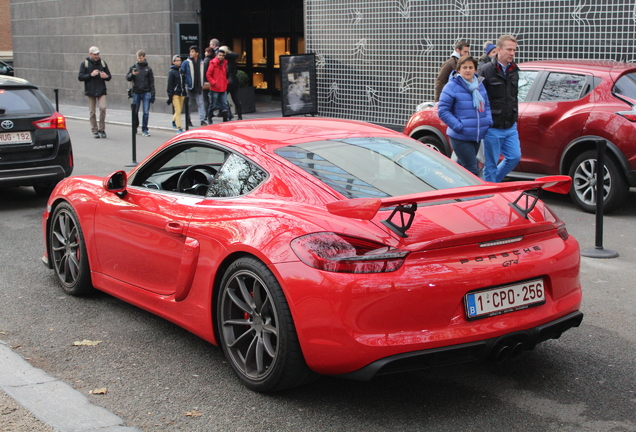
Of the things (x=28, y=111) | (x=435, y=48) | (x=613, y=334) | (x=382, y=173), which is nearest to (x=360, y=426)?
(x=382, y=173)

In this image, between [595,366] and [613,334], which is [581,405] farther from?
[613,334]

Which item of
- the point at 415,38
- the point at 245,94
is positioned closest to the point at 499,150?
the point at 415,38

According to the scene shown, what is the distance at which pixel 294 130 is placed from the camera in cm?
497

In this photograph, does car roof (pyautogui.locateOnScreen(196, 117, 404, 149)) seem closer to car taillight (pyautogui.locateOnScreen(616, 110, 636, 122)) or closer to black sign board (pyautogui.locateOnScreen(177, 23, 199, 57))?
car taillight (pyautogui.locateOnScreen(616, 110, 636, 122))

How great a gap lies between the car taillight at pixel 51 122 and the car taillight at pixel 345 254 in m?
7.18

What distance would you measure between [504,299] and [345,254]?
0.83 m

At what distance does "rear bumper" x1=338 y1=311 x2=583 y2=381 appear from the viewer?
3.67 metres

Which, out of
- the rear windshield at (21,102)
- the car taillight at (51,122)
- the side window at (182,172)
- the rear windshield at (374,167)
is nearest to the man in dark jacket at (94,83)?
the rear windshield at (21,102)

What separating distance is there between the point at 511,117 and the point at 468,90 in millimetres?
781

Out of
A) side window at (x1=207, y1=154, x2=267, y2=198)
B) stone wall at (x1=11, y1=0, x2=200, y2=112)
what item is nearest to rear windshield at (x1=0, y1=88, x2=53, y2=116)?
side window at (x1=207, y1=154, x2=267, y2=198)

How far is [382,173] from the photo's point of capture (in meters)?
4.53

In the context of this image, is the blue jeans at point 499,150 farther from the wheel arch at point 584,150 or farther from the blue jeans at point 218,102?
the blue jeans at point 218,102

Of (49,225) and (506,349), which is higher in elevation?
(49,225)

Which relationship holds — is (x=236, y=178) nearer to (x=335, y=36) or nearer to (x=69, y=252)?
(x=69, y=252)
